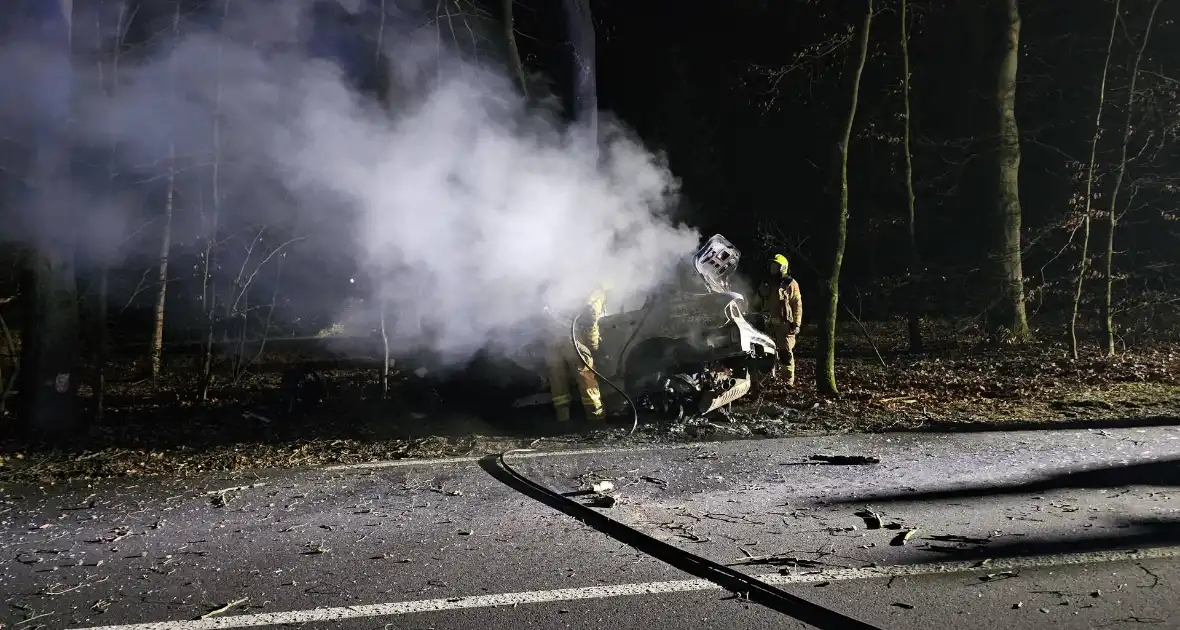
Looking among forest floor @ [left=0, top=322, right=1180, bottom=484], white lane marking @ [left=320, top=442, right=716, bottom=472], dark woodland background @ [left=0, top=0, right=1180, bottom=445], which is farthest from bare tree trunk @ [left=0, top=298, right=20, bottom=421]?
white lane marking @ [left=320, top=442, right=716, bottom=472]

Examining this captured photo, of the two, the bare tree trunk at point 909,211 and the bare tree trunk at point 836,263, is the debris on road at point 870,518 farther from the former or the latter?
the bare tree trunk at point 909,211

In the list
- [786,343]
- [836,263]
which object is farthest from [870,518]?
[786,343]

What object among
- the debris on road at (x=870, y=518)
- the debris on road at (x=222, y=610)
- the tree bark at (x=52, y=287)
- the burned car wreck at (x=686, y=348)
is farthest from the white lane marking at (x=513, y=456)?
the tree bark at (x=52, y=287)

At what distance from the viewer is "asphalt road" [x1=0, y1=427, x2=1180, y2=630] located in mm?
4383

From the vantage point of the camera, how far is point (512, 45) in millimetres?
13727

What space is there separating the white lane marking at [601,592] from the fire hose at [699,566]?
4.7 inches

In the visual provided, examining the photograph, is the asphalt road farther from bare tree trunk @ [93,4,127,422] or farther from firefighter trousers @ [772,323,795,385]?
firefighter trousers @ [772,323,795,385]

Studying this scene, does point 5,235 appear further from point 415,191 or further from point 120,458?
point 415,191

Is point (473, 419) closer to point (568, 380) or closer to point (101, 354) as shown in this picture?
point (568, 380)

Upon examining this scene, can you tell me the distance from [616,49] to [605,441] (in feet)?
42.8

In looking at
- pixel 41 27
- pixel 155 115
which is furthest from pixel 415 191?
pixel 41 27

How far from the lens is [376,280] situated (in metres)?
11.4

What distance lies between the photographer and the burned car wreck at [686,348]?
30.2 feet

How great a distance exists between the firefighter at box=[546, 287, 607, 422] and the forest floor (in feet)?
1.23
